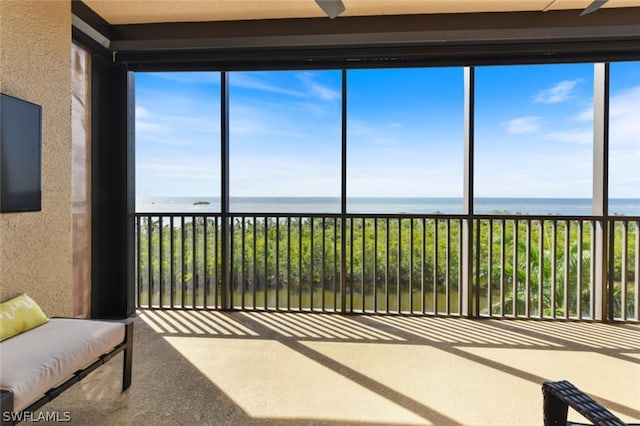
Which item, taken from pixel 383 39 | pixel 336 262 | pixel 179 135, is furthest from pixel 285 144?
pixel 383 39

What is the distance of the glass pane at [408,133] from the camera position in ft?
30.1

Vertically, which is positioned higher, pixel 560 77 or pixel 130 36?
pixel 560 77

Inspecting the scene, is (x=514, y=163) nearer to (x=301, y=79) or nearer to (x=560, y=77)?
(x=560, y=77)

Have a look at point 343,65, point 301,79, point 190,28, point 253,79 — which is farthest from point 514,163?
point 190,28

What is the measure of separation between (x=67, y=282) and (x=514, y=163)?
13.3 metres

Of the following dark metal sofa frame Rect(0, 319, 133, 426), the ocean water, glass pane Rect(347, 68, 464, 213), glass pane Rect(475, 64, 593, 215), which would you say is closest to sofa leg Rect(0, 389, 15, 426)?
dark metal sofa frame Rect(0, 319, 133, 426)

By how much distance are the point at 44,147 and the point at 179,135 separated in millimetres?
7376

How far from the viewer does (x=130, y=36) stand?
290cm

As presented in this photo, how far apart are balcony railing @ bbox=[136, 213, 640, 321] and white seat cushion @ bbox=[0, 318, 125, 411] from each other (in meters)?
1.59

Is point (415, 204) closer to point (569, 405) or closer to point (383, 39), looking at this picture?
point (383, 39)

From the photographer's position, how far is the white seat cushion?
4.04 ft

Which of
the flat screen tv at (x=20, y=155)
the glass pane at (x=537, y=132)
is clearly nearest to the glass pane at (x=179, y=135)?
the flat screen tv at (x=20, y=155)

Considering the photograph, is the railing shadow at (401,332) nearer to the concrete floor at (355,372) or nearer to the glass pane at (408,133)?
the concrete floor at (355,372)

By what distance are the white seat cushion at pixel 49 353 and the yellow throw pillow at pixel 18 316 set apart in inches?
1.8
